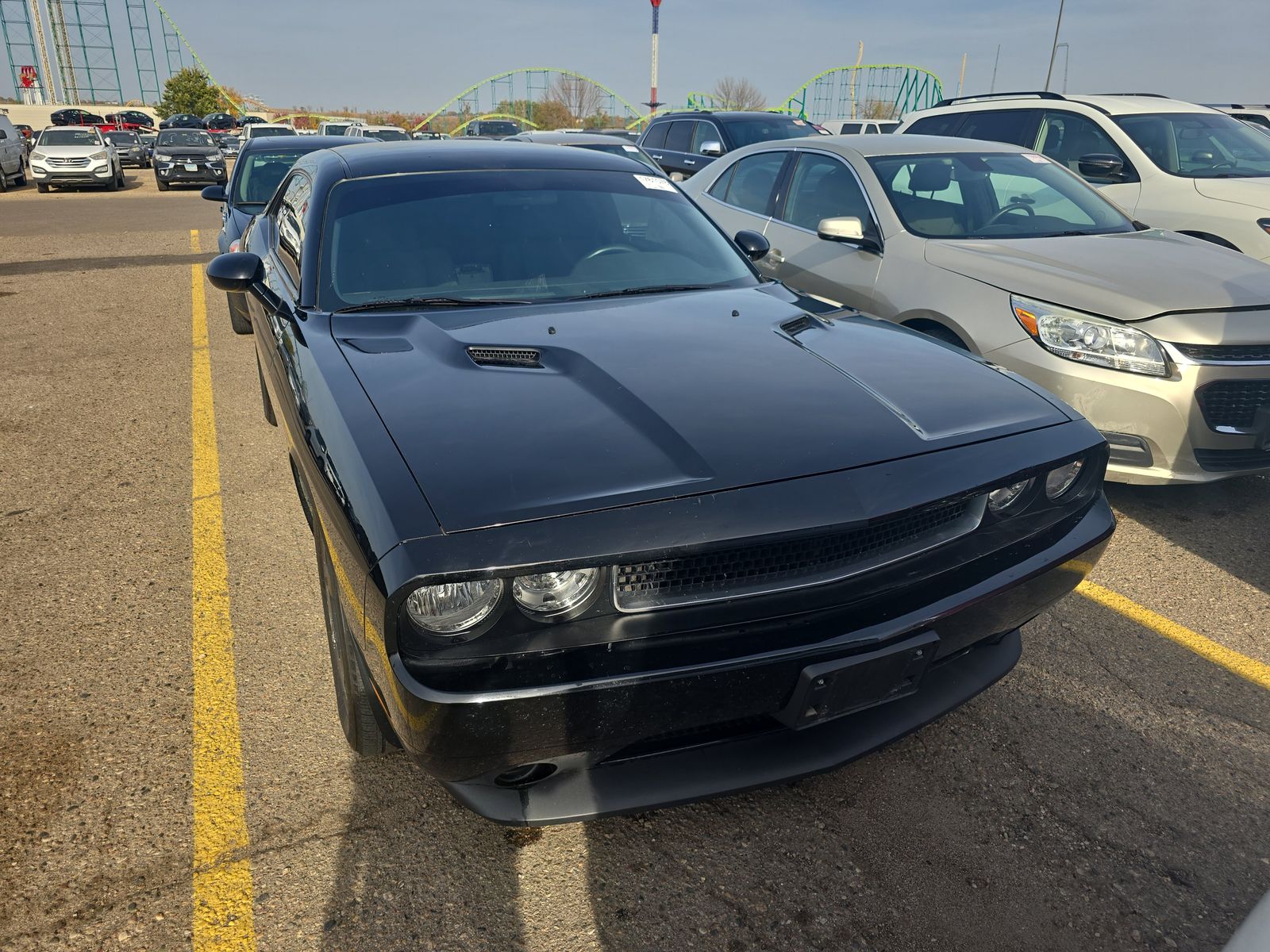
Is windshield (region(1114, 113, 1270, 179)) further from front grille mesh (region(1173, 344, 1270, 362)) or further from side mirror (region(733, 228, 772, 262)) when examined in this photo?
side mirror (region(733, 228, 772, 262))

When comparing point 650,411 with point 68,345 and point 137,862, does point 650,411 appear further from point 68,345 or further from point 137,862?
point 68,345

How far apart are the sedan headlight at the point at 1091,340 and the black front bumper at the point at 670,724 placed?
2025 mm

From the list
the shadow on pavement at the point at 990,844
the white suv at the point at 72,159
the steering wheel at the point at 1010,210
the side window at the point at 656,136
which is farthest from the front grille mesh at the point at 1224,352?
the white suv at the point at 72,159

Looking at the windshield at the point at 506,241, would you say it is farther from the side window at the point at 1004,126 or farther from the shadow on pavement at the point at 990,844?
the side window at the point at 1004,126

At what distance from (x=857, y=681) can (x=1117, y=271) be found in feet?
10.3

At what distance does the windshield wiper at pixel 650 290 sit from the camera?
9.93ft

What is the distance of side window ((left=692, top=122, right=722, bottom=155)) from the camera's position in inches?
456

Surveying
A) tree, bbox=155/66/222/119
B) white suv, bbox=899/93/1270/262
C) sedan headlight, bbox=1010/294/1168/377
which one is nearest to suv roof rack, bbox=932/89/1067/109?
white suv, bbox=899/93/1270/262

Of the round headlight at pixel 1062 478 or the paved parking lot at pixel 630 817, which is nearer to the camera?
the paved parking lot at pixel 630 817

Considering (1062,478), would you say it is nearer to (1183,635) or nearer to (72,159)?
(1183,635)

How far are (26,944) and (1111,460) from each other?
4.00 m

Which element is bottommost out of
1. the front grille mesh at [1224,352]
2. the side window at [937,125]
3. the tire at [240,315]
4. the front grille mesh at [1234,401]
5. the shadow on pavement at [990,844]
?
the shadow on pavement at [990,844]

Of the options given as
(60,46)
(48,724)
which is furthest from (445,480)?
(60,46)

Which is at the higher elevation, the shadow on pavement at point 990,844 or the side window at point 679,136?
the side window at point 679,136
